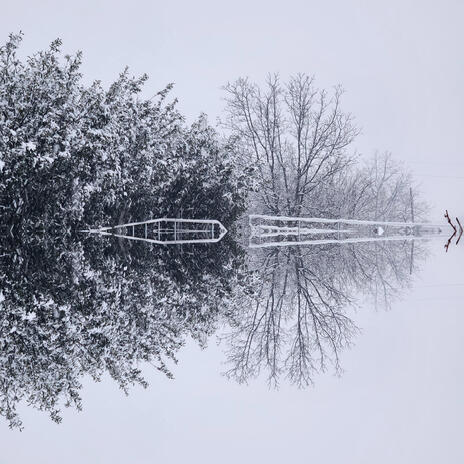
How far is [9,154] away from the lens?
16.6 meters

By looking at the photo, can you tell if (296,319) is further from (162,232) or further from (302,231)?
(302,231)

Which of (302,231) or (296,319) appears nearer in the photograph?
(296,319)

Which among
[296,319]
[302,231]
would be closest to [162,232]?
[302,231]

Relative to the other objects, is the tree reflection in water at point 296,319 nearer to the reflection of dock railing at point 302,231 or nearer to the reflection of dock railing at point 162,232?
the reflection of dock railing at point 302,231

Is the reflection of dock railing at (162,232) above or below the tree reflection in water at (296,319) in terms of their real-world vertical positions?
above

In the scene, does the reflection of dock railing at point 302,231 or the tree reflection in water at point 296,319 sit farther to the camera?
the reflection of dock railing at point 302,231

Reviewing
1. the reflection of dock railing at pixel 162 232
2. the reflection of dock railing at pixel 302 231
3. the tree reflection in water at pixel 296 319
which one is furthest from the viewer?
the reflection of dock railing at pixel 302 231

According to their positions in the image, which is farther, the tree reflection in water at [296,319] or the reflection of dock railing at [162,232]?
the reflection of dock railing at [162,232]

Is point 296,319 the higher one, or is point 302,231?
point 302,231

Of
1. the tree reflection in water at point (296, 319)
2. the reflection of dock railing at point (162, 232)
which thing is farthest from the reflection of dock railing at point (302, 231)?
the tree reflection in water at point (296, 319)

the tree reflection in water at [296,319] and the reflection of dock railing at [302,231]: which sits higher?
the reflection of dock railing at [302,231]

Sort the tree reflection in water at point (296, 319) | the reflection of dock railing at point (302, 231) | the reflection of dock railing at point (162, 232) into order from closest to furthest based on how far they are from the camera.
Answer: the tree reflection in water at point (296, 319)
the reflection of dock railing at point (162, 232)
the reflection of dock railing at point (302, 231)

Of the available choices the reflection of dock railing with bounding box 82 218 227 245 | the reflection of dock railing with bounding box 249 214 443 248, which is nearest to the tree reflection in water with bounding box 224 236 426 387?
the reflection of dock railing with bounding box 249 214 443 248

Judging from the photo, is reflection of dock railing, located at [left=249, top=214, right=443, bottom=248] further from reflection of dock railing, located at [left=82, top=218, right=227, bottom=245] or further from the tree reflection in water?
the tree reflection in water
